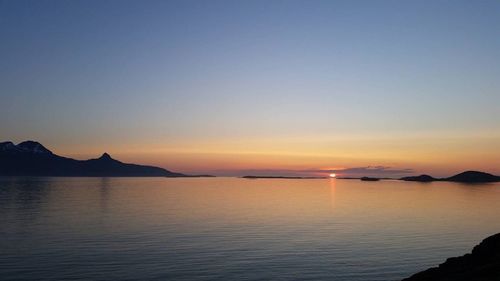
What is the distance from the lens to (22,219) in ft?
282

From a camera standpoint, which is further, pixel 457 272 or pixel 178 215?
pixel 178 215

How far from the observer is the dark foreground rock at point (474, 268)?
28953mm

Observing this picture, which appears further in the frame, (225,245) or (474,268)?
(225,245)

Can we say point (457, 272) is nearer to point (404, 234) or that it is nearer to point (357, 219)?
point (404, 234)

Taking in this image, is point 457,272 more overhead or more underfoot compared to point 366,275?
more overhead

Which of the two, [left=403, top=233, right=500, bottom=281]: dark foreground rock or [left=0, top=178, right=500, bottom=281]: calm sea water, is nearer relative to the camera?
[left=403, top=233, right=500, bottom=281]: dark foreground rock

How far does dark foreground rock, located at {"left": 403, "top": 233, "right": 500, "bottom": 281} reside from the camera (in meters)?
29.0

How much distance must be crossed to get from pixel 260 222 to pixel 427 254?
37871mm

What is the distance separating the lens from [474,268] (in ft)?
107

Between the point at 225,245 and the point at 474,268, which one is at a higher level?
the point at 474,268

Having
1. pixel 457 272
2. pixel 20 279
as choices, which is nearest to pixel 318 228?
pixel 457 272

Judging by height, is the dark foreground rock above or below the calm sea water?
above

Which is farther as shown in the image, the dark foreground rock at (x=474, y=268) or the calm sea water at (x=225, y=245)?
the calm sea water at (x=225, y=245)

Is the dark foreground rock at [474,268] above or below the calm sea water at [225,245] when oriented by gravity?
above
